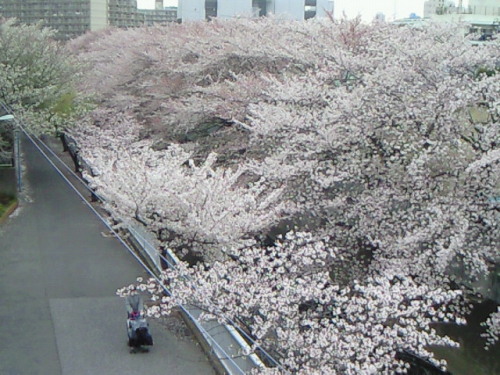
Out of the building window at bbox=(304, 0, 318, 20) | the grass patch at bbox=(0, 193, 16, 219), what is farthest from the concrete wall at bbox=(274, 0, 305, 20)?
the grass patch at bbox=(0, 193, 16, 219)

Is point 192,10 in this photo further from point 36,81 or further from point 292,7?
point 36,81

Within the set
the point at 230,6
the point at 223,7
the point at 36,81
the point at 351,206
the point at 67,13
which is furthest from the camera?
the point at 67,13

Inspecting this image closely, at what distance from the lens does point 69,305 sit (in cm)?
1130

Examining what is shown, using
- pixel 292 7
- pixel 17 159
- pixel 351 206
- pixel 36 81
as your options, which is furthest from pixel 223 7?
pixel 351 206

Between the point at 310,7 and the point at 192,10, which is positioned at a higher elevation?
the point at 310,7

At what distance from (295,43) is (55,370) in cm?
1115

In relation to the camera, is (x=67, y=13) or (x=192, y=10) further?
(x=67, y=13)

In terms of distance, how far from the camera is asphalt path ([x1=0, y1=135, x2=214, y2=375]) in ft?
30.2

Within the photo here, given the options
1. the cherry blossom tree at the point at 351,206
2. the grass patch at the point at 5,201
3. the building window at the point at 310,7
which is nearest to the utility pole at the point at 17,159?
the grass patch at the point at 5,201

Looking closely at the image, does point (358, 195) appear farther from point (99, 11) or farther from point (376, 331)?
point (99, 11)

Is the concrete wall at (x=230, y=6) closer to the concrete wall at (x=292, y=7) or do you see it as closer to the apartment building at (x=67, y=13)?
the concrete wall at (x=292, y=7)

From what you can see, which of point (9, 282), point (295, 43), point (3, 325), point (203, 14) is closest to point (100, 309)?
point (3, 325)

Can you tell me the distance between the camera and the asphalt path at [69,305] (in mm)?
9195

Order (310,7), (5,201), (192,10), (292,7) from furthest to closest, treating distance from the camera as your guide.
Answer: (310,7)
(292,7)
(192,10)
(5,201)
